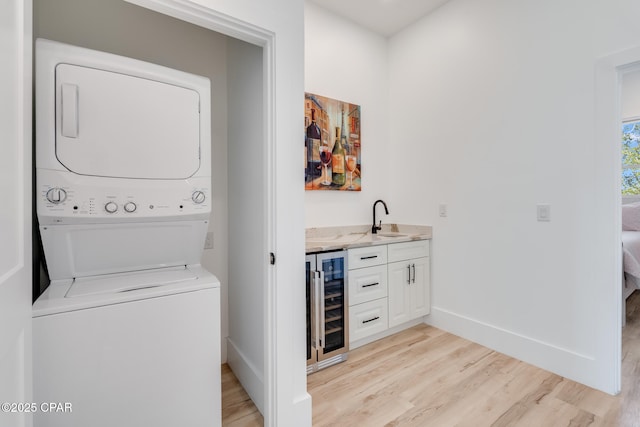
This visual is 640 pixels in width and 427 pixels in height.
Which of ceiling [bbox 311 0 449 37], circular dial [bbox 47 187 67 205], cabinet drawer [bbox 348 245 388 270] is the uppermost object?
ceiling [bbox 311 0 449 37]

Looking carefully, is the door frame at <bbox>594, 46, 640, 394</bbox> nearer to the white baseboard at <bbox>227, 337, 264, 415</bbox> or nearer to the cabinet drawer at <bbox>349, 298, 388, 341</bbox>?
the cabinet drawer at <bbox>349, 298, 388, 341</bbox>

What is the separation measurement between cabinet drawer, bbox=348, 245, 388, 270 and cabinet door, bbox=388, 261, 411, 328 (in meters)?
0.14

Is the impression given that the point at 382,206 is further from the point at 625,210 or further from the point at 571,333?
the point at 625,210

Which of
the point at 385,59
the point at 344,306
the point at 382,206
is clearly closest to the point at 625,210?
the point at 382,206

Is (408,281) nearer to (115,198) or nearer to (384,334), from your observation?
(384,334)

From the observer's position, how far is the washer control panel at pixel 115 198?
118cm

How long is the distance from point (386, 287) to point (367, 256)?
35cm

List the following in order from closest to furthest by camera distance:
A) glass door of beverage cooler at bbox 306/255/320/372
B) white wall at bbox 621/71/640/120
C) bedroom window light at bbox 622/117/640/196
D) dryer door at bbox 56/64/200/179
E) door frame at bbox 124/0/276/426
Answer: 1. dryer door at bbox 56/64/200/179
2. door frame at bbox 124/0/276/426
3. glass door of beverage cooler at bbox 306/255/320/372
4. white wall at bbox 621/71/640/120
5. bedroom window light at bbox 622/117/640/196

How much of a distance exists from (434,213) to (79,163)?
8.60 feet

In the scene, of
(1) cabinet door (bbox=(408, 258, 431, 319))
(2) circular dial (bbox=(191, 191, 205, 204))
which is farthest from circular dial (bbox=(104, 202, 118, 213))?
(1) cabinet door (bbox=(408, 258, 431, 319))

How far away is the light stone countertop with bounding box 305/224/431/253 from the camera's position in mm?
2268

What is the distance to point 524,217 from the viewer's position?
7.34ft

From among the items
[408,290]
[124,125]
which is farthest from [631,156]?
→ [124,125]

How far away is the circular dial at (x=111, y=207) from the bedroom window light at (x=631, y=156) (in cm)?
558
